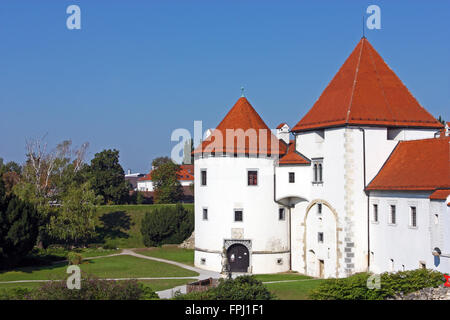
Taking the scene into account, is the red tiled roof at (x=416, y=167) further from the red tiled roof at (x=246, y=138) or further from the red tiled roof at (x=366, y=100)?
the red tiled roof at (x=246, y=138)

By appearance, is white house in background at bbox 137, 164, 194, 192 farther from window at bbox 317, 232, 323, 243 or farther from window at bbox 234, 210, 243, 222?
A: window at bbox 317, 232, 323, 243

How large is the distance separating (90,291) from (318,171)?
2068cm

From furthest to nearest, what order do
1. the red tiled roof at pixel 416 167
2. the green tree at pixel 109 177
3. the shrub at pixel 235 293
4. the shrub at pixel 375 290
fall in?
the green tree at pixel 109 177 < the red tiled roof at pixel 416 167 < the shrub at pixel 375 290 < the shrub at pixel 235 293

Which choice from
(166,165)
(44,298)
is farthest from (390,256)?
(166,165)

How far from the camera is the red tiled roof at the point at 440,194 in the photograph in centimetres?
2791

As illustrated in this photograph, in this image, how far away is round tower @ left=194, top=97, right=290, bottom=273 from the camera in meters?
39.6

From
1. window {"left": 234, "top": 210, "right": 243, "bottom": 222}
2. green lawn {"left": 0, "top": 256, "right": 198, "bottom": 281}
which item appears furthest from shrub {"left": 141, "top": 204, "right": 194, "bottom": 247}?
window {"left": 234, "top": 210, "right": 243, "bottom": 222}

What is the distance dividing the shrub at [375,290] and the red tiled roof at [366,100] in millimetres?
11829

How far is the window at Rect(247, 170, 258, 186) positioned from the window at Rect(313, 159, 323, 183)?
4.49 m

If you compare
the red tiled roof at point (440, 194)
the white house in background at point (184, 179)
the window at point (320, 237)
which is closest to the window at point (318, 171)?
the window at point (320, 237)

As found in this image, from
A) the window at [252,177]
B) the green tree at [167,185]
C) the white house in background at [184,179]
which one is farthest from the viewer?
the white house in background at [184,179]

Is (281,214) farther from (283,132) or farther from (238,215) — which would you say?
(283,132)
